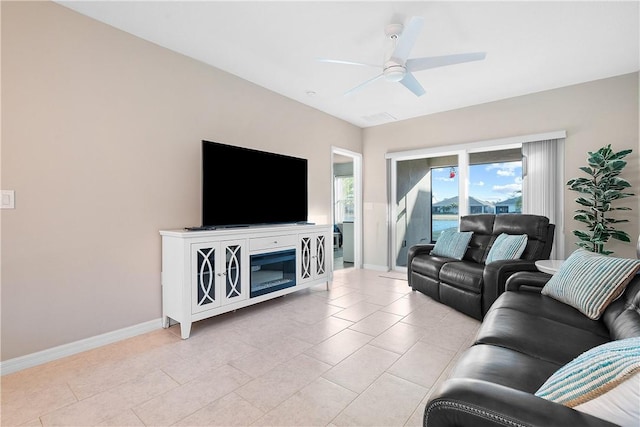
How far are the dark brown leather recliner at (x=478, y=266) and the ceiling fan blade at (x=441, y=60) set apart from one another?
174 cm

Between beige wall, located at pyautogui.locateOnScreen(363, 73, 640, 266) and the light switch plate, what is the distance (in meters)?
4.60

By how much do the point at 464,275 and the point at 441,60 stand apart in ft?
6.46

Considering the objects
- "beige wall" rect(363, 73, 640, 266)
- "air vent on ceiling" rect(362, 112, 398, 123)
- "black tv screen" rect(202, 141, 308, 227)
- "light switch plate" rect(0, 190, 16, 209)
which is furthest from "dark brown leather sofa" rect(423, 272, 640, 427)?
"air vent on ceiling" rect(362, 112, 398, 123)

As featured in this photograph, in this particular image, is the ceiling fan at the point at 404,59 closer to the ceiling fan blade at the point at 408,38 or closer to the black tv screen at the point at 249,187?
the ceiling fan blade at the point at 408,38

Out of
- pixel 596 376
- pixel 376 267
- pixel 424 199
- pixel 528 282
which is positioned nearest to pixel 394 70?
pixel 528 282

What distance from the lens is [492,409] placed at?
79cm

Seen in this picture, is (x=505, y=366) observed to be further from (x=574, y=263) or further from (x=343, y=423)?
(x=574, y=263)

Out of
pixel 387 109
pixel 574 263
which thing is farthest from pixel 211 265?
pixel 387 109

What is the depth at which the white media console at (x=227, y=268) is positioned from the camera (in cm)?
254

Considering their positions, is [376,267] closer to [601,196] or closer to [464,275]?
[464,275]

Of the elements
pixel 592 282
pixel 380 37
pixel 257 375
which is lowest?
pixel 257 375

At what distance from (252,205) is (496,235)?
280 centimetres

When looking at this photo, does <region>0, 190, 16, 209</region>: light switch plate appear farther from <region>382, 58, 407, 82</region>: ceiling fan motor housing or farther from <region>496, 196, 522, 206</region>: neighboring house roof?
<region>496, 196, 522, 206</region>: neighboring house roof

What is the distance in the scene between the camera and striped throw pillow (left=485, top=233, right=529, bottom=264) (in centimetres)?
309
